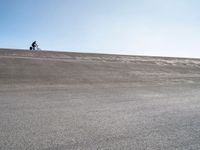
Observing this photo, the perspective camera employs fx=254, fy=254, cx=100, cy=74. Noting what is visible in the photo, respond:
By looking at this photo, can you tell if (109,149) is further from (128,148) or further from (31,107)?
(31,107)

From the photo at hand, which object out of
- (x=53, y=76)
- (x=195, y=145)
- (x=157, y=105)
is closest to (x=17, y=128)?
(x=195, y=145)

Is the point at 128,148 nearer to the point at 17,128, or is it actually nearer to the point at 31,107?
the point at 17,128

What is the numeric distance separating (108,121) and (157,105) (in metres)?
3.16

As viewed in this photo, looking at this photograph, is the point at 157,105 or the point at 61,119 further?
the point at 157,105

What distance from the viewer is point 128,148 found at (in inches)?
193

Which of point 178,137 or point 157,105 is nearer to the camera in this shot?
point 178,137

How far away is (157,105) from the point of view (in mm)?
9375

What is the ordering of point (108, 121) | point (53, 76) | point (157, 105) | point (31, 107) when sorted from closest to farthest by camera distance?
point (108, 121)
point (31, 107)
point (157, 105)
point (53, 76)

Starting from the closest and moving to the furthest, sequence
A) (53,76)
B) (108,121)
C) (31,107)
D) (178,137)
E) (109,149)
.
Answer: (109,149) → (178,137) → (108,121) → (31,107) → (53,76)

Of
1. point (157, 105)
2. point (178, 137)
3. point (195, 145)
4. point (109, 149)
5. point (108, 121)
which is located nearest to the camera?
point (109, 149)

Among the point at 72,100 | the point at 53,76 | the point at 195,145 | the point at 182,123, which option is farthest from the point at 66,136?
the point at 53,76

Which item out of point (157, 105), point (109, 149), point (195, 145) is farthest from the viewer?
point (157, 105)

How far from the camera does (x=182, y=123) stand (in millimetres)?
6879

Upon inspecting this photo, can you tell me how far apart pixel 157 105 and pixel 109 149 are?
496 centimetres
